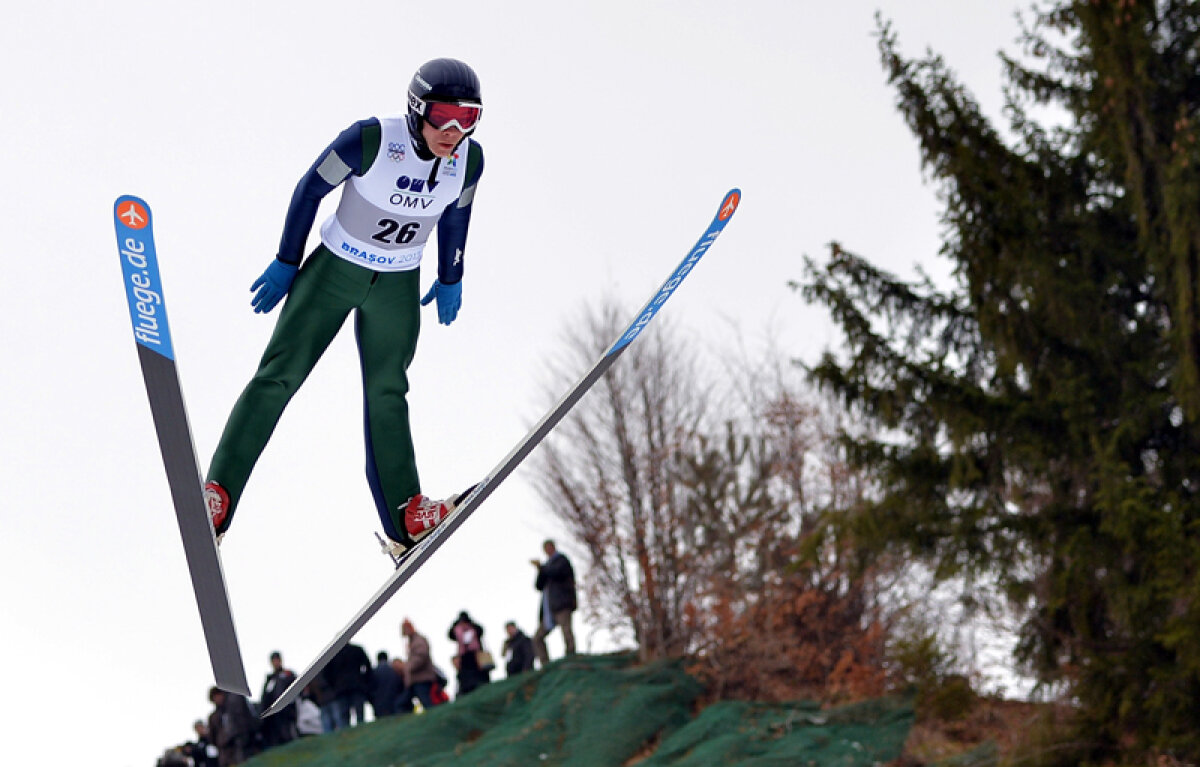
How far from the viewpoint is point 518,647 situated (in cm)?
1534

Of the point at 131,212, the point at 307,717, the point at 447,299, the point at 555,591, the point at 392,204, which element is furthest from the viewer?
the point at 307,717

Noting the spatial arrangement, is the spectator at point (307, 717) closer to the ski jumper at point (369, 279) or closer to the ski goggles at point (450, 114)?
the ski jumper at point (369, 279)

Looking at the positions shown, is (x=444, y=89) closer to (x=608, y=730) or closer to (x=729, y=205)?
(x=729, y=205)

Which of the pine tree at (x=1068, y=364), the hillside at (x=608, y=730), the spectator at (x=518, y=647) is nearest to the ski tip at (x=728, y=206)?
the pine tree at (x=1068, y=364)

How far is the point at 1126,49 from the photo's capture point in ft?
30.1

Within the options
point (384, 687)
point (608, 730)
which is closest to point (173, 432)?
point (608, 730)

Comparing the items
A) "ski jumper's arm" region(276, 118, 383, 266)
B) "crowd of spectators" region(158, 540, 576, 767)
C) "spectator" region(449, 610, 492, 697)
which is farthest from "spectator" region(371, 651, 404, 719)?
"ski jumper's arm" region(276, 118, 383, 266)

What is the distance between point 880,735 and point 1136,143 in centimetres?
581

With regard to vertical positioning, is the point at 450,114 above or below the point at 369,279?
above

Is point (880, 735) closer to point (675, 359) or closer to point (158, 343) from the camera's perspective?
point (675, 359)

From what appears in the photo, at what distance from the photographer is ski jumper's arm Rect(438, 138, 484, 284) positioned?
3359 mm

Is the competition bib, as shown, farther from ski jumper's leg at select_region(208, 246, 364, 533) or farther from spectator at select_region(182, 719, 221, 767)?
spectator at select_region(182, 719, 221, 767)

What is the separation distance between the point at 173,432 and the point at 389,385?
25.9 inches

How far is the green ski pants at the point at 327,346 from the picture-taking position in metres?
3.28
